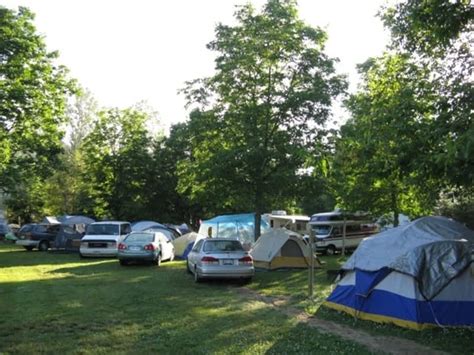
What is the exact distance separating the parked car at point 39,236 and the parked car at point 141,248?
34.1ft

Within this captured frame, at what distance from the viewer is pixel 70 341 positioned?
8695 mm

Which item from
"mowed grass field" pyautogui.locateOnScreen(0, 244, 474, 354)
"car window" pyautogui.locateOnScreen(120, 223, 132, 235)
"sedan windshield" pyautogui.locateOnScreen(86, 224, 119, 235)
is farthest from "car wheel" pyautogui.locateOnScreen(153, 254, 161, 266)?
"mowed grass field" pyautogui.locateOnScreen(0, 244, 474, 354)

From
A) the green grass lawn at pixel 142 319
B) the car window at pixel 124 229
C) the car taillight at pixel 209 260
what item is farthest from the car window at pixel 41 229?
the car taillight at pixel 209 260

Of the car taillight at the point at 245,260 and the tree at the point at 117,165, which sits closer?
the car taillight at the point at 245,260

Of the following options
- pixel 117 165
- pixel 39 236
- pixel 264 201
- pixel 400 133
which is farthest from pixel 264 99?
pixel 117 165

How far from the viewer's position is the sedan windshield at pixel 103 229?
88.0 feet

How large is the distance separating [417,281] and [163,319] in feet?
15.8

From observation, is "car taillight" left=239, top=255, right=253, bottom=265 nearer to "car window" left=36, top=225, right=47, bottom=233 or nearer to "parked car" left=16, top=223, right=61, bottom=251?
"parked car" left=16, top=223, right=61, bottom=251

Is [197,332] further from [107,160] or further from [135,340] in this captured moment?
[107,160]

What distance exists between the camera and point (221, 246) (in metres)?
17.0

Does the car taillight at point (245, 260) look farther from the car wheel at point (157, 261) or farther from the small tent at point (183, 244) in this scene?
the small tent at point (183, 244)

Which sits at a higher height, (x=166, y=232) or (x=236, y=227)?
(x=236, y=227)

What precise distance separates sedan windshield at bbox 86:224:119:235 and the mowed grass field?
29.6 feet

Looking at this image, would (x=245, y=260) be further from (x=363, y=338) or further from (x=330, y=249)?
(x=330, y=249)
